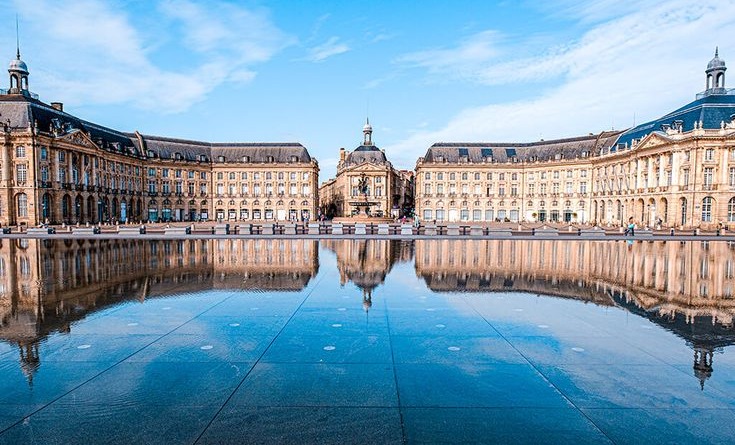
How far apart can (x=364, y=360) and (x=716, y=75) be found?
77.5m

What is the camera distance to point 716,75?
203 feet

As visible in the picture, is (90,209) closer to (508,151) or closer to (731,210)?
(508,151)

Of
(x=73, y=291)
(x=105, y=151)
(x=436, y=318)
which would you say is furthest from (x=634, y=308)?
(x=105, y=151)

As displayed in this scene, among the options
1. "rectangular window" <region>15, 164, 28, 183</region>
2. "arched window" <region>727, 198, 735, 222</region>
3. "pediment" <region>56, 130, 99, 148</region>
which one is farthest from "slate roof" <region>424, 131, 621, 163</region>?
"rectangular window" <region>15, 164, 28, 183</region>

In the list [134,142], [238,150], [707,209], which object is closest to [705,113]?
[707,209]

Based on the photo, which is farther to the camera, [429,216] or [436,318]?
[429,216]

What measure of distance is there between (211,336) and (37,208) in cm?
6340

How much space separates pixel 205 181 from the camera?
90.0m

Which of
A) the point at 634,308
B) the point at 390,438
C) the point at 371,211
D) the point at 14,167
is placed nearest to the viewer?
the point at 390,438

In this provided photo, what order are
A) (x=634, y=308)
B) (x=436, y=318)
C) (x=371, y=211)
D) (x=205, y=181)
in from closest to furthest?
1. (x=436, y=318)
2. (x=634, y=308)
3. (x=205, y=181)
4. (x=371, y=211)

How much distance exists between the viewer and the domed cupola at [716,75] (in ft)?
201

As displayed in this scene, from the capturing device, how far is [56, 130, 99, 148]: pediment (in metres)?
60.7

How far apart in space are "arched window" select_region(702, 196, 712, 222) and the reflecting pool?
51843 millimetres

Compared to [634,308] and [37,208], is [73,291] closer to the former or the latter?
[634,308]
